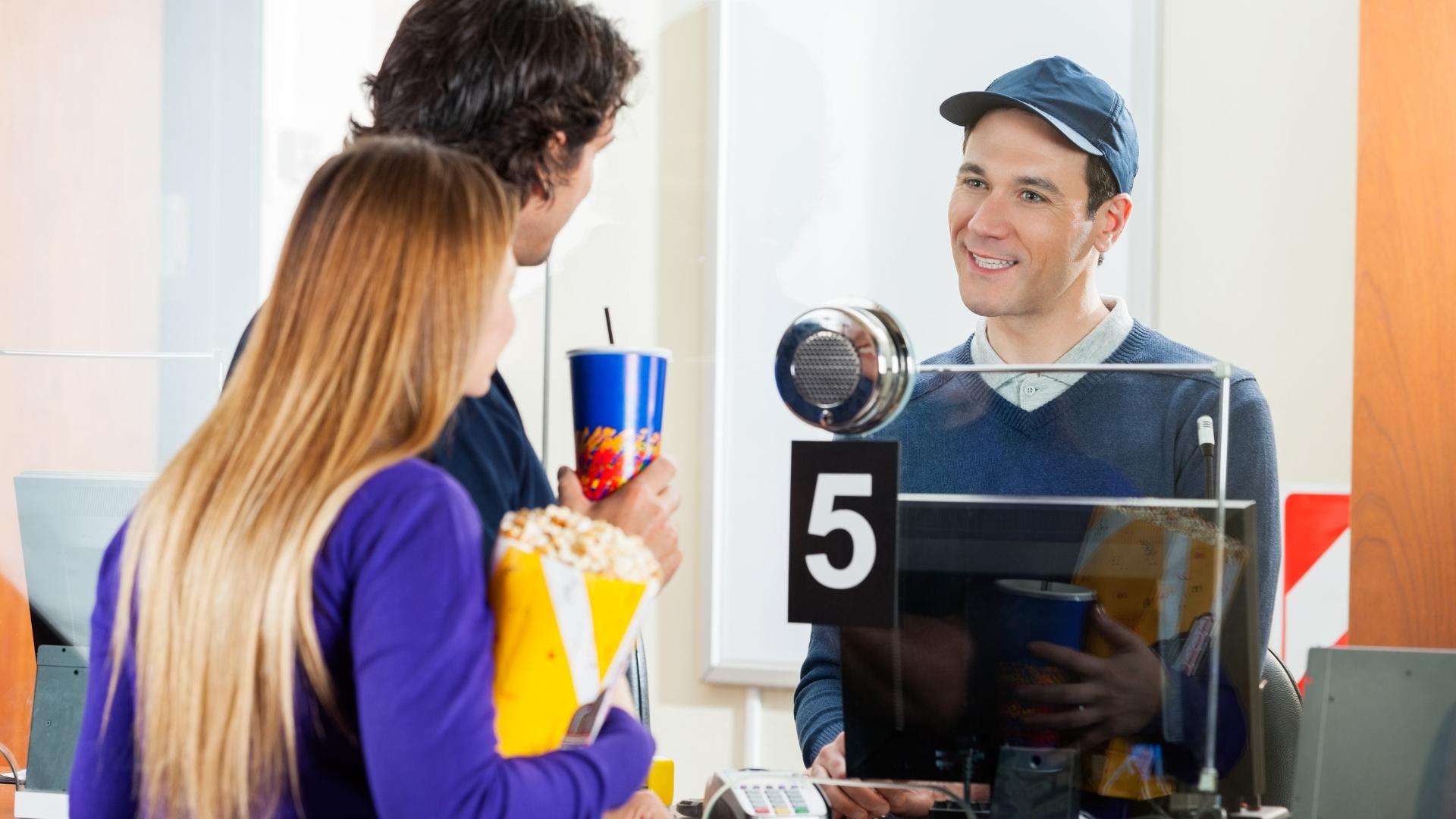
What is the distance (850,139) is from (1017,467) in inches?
47.6

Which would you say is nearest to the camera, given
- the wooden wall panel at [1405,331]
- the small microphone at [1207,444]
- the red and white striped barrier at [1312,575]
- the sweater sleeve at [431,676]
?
the sweater sleeve at [431,676]

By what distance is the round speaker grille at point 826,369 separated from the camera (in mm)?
1253

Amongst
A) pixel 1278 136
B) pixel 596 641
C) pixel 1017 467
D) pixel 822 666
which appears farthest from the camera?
pixel 1278 136

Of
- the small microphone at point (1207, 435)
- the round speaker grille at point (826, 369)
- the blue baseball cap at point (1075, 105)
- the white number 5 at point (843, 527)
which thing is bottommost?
the white number 5 at point (843, 527)

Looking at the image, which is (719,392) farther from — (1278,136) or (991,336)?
(1278,136)

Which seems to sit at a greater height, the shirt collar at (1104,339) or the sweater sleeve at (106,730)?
the shirt collar at (1104,339)

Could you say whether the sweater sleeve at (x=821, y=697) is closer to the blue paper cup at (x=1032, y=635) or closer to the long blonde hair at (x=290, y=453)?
the blue paper cup at (x=1032, y=635)

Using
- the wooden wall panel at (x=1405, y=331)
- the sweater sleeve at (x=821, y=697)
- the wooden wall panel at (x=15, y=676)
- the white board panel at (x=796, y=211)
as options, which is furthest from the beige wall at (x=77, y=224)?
the wooden wall panel at (x=1405, y=331)

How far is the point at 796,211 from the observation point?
2.73 metres

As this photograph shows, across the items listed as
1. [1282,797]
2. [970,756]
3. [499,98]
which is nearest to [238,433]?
[499,98]

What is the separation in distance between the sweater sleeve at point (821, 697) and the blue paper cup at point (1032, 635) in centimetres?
25

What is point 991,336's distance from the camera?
200cm

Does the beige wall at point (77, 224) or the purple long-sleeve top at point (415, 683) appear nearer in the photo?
the purple long-sleeve top at point (415, 683)

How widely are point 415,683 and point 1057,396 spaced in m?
1.07
